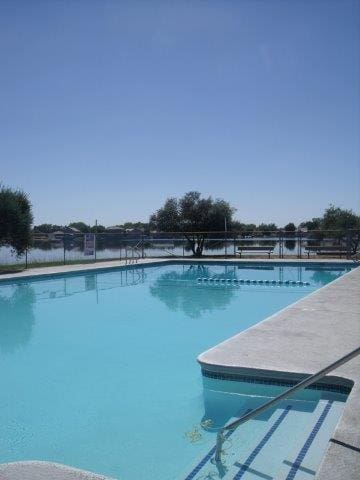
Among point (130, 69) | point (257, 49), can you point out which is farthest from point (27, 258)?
point (257, 49)

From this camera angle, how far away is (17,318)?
10.1 meters

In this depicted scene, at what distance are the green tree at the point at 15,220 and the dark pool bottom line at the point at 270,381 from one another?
13.3 m

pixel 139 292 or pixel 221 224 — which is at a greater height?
pixel 221 224

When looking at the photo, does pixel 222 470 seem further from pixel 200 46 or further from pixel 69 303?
pixel 200 46

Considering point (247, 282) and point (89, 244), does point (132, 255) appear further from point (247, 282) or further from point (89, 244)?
point (247, 282)

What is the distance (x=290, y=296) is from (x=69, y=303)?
221 inches

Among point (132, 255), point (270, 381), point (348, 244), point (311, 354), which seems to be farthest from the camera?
point (132, 255)

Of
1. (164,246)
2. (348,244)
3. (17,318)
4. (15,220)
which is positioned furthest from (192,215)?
(17,318)

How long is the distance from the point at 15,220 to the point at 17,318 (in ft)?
24.5

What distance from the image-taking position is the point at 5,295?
12781 mm

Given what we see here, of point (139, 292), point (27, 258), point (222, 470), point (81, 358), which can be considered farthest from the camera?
point (27, 258)

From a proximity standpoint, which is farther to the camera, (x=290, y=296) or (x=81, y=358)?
(x=290, y=296)

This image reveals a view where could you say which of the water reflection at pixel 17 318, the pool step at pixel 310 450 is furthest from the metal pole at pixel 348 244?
the pool step at pixel 310 450

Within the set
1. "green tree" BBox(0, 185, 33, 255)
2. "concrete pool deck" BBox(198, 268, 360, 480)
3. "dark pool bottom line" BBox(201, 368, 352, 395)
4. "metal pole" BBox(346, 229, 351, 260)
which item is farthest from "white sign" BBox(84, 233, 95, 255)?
"dark pool bottom line" BBox(201, 368, 352, 395)
